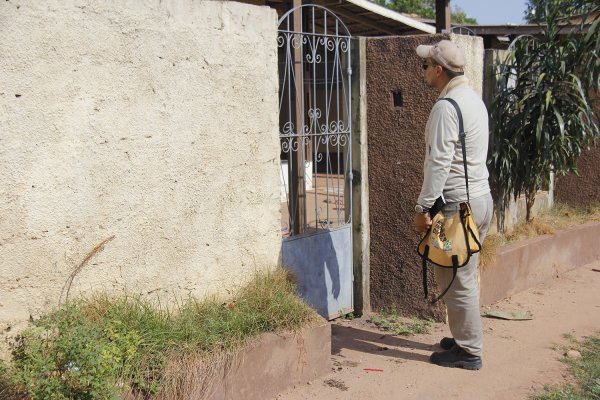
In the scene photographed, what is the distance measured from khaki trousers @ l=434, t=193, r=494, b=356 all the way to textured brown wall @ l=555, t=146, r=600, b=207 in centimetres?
436

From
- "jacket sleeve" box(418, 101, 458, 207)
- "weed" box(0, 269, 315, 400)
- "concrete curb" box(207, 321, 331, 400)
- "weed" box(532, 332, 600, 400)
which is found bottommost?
"weed" box(532, 332, 600, 400)

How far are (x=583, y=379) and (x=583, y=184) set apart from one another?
4416mm

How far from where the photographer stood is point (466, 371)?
179 inches

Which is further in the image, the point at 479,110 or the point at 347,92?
the point at 347,92

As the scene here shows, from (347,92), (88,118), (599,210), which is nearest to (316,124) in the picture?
(347,92)

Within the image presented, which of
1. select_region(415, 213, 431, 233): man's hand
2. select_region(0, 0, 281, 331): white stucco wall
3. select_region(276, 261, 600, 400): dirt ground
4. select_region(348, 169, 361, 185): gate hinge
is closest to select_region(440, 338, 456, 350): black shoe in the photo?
select_region(276, 261, 600, 400): dirt ground

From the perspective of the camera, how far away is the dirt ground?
424cm

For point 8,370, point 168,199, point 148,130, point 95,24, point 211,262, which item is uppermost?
point 95,24

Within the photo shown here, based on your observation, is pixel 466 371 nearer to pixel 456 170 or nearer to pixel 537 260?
pixel 456 170

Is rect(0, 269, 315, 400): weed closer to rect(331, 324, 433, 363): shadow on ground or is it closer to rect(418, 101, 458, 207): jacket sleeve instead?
rect(331, 324, 433, 363): shadow on ground

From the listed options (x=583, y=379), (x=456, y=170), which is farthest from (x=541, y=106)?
(x=583, y=379)

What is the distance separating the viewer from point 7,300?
134 inches

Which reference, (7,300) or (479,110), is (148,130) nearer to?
(7,300)

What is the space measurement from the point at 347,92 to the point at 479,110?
4.96 ft
